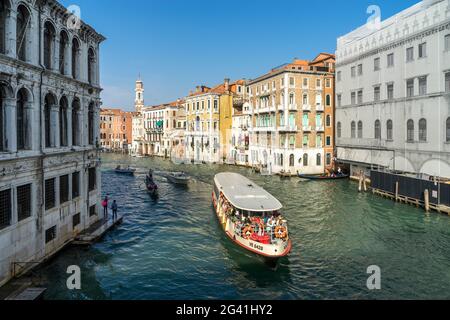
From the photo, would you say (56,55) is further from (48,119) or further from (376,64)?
(376,64)

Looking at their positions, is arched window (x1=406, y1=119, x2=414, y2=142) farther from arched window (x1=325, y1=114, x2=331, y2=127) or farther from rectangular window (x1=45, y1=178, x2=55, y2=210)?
rectangular window (x1=45, y1=178, x2=55, y2=210)

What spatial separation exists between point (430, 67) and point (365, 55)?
31.4 feet

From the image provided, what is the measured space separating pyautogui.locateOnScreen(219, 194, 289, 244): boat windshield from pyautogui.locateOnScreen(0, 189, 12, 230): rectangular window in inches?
384

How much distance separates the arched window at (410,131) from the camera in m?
32.4

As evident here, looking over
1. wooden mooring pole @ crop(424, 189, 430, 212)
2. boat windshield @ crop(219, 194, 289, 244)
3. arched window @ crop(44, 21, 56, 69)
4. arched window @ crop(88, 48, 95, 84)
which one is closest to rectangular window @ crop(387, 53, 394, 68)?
wooden mooring pole @ crop(424, 189, 430, 212)

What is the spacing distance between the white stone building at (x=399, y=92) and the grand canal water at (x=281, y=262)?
21.2 ft

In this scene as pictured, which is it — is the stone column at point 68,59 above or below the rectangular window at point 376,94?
below

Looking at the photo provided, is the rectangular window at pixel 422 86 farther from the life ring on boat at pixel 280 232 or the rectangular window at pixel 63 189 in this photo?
the rectangular window at pixel 63 189

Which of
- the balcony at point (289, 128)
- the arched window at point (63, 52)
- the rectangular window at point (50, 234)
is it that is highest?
the arched window at point (63, 52)

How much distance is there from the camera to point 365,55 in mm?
38594

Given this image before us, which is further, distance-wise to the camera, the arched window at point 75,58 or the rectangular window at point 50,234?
the arched window at point 75,58

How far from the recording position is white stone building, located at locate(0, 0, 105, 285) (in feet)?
44.0

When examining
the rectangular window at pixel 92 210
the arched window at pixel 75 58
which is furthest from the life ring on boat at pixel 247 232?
the arched window at pixel 75 58

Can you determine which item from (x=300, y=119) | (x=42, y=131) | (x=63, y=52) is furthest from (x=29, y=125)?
(x=300, y=119)
